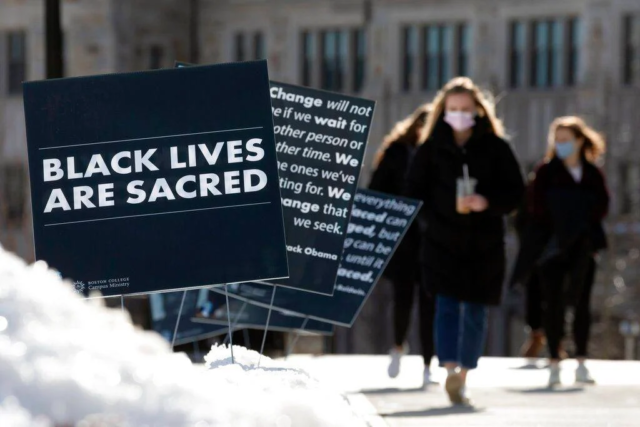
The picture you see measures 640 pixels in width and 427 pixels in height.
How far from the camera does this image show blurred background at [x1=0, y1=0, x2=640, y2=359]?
36.8 m

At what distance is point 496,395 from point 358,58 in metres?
29.5

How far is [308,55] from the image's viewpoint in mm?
40938

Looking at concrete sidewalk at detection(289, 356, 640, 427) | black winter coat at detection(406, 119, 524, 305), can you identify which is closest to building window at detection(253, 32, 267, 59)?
concrete sidewalk at detection(289, 356, 640, 427)

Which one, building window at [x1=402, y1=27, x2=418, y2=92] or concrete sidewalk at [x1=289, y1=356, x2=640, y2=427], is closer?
concrete sidewalk at [x1=289, y1=356, x2=640, y2=427]

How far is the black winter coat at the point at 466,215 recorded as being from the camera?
10344 mm

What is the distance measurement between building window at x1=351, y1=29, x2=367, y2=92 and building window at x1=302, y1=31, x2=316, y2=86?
912mm

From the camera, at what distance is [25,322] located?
3.83 m

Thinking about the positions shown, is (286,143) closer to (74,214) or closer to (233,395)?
(74,214)

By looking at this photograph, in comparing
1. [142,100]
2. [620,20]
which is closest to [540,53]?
[620,20]

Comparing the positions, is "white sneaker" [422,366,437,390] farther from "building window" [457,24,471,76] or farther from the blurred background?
"building window" [457,24,471,76]

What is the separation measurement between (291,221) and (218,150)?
181 cm

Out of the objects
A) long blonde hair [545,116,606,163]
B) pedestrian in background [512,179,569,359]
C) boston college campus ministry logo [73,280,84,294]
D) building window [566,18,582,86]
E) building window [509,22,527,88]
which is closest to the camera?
Answer: boston college campus ministry logo [73,280,84,294]

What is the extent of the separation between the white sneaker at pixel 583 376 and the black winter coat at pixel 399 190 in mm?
1254

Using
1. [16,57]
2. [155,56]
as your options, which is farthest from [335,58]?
[16,57]
